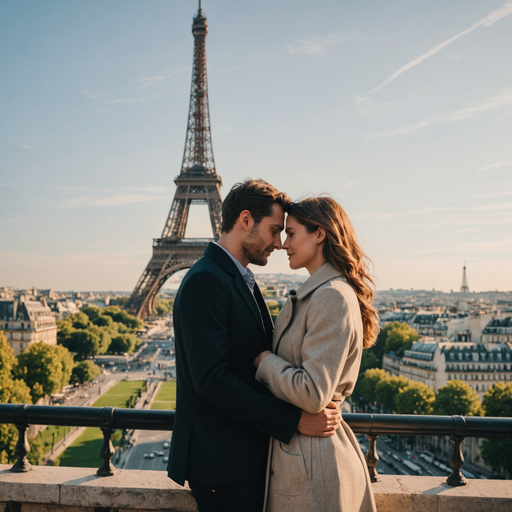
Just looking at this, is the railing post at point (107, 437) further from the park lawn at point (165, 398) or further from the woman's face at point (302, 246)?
the park lawn at point (165, 398)

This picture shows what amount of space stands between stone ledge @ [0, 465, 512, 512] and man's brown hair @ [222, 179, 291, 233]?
188cm

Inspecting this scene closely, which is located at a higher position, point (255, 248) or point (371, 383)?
point (255, 248)

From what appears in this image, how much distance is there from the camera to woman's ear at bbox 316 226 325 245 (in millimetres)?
2881

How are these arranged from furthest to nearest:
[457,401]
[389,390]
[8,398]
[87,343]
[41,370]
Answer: [87,343] → [389,390] → [457,401] → [41,370] → [8,398]

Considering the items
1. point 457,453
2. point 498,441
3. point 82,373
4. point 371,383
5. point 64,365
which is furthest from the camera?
point 371,383

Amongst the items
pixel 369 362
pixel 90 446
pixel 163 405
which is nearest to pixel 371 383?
pixel 369 362

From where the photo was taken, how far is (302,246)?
292cm

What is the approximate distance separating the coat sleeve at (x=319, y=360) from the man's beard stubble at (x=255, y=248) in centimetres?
44

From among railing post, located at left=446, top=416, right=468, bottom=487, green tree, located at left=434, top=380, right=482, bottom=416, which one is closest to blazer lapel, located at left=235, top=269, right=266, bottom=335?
railing post, located at left=446, top=416, right=468, bottom=487

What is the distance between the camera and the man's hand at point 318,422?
2.66m

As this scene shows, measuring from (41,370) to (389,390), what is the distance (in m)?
20.0

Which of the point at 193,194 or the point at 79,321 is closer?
the point at 193,194

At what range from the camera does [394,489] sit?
350cm

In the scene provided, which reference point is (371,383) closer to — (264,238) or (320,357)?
(264,238)
